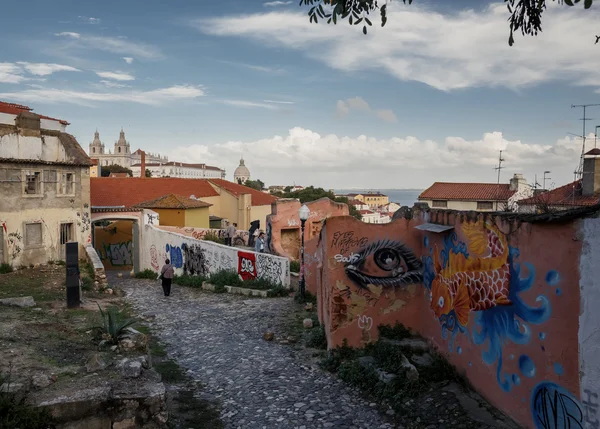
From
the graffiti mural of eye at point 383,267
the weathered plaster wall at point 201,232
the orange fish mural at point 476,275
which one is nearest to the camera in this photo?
the orange fish mural at point 476,275

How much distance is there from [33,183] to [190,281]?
9976 millimetres

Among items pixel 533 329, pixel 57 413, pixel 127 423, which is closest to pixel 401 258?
pixel 533 329

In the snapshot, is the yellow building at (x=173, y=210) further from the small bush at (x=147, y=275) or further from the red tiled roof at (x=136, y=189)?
the small bush at (x=147, y=275)

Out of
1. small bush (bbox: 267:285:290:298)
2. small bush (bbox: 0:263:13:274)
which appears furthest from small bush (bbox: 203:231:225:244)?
small bush (bbox: 267:285:290:298)

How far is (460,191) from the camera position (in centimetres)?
5675

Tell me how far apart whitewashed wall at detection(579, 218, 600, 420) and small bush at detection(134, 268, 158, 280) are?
929 inches

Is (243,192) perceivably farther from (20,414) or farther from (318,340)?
(20,414)

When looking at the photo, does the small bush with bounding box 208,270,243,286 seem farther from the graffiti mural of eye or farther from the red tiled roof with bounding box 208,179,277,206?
the red tiled roof with bounding box 208,179,277,206

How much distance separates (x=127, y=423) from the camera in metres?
6.36

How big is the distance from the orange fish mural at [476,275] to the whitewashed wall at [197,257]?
9.97 meters

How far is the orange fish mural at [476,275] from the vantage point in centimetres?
655

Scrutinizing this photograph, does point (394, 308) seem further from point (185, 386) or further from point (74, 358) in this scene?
point (74, 358)

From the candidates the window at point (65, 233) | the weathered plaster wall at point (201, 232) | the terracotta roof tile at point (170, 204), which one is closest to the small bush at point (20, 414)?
the window at point (65, 233)

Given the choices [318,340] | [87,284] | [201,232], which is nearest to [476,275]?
[318,340]
